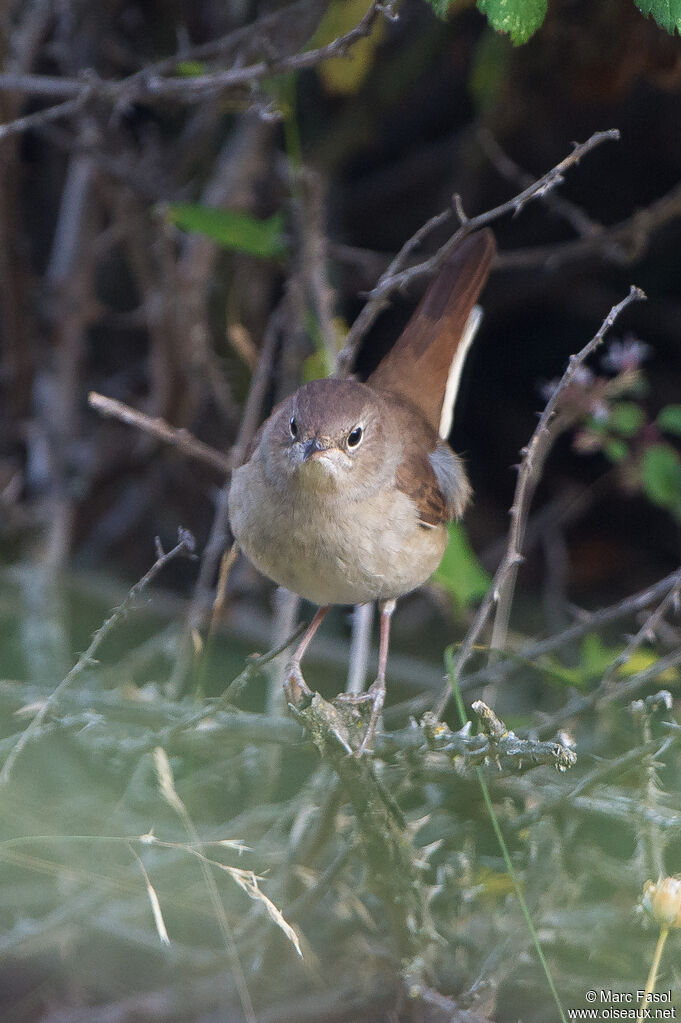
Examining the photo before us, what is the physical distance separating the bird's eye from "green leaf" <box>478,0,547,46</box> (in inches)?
38.6

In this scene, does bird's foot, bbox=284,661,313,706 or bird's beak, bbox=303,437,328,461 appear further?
bird's foot, bbox=284,661,313,706

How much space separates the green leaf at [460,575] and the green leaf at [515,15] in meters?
1.70

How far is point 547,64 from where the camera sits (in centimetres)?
374

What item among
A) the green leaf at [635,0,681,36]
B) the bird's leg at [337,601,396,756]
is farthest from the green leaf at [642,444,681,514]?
the green leaf at [635,0,681,36]

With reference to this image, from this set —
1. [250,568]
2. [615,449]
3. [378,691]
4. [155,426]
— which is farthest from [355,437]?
[250,568]

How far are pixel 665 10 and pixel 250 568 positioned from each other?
2644 mm

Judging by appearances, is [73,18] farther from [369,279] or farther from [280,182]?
[369,279]

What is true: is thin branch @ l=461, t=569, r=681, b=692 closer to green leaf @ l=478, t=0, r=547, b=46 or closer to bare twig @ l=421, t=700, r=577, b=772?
bare twig @ l=421, t=700, r=577, b=772

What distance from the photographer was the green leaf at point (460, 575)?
3.33 m

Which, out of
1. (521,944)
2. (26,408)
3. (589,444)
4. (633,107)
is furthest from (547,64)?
(521,944)

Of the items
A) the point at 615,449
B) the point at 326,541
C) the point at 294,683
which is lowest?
the point at 294,683

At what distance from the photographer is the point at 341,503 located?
259 centimetres

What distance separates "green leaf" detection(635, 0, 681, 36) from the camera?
2.12 m

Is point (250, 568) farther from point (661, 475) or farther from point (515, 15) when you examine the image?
point (515, 15)
